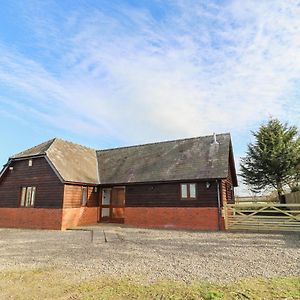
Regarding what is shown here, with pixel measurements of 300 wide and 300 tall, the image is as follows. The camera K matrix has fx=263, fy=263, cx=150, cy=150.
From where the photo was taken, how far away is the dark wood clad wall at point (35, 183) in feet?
55.1

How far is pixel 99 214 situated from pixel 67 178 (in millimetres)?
4268

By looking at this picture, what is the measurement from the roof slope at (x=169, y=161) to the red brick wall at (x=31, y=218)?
4175 millimetres

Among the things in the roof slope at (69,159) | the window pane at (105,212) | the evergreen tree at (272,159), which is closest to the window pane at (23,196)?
the roof slope at (69,159)

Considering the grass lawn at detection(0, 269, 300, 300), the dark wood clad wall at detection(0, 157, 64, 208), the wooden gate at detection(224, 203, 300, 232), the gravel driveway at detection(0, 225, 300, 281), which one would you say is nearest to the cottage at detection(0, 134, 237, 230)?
the dark wood clad wall at detection(0, 157, 64, 208)

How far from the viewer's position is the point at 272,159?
23969 mm

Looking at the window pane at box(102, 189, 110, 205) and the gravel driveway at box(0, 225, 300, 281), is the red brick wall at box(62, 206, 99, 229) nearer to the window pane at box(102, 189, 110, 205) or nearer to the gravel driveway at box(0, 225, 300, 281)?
the window pane at box(102, 189, 110, 205)

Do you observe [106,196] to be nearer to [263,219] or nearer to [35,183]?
[35,183]

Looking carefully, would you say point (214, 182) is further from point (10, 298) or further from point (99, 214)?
point (10, 298)

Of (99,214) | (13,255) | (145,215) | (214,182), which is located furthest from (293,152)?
(13,255)

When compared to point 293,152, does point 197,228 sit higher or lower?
lower

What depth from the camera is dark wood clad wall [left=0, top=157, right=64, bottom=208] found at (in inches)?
662

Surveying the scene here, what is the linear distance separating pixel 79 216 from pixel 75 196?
4.68ft

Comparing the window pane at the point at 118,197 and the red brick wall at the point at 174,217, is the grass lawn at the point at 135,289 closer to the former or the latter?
the red brick wall at the point at 174,217

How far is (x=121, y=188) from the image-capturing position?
18891 mm
